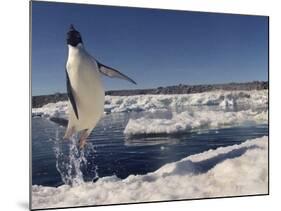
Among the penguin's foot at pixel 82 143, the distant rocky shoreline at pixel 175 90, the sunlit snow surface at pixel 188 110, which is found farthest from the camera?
the sunlit snow surface at pixel 188 110

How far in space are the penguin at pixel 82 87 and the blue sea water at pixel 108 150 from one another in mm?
69

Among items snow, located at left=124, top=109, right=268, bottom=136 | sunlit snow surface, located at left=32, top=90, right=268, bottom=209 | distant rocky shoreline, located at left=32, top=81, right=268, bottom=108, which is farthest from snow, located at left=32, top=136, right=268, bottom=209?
distant rocky shoreline, located at left=32, top=81, right=268, bottom=108

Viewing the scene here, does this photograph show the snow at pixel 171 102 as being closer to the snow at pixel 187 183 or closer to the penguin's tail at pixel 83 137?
the penguin's tail at pixel 83 137

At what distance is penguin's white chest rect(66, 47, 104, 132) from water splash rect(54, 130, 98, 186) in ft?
0.41

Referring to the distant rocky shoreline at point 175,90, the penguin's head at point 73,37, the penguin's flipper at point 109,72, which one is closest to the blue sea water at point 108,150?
the distant rocky shoreline at point 175,90

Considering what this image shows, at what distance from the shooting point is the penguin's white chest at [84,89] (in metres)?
3.87

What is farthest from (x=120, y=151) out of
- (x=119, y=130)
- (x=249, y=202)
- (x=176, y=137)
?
(x=249, y=202)

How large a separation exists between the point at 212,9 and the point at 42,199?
6.10 feet

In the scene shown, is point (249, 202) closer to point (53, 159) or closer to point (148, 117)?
point (148, 117)

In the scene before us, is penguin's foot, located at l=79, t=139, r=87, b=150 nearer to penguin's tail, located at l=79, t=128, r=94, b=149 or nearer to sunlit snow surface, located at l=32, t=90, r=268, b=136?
penguin's tail, located at l=79, t=128, r=94, b=149

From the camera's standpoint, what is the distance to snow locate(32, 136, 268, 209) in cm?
385

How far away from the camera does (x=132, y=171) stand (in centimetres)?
401

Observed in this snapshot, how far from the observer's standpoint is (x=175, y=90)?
163 inches

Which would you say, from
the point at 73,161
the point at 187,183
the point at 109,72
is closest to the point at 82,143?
the point at 73,161
